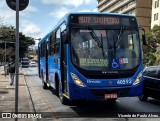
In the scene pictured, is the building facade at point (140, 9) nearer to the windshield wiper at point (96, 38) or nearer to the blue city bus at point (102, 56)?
the blue city bus at point (102, 56)

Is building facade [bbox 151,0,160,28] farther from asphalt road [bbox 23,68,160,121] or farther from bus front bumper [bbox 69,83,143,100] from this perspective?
bus front bumper [bbox 69,83,143,100]

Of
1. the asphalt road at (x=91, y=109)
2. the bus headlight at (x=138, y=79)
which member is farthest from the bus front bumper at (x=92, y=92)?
the asphalt road at (x=91, y=109)

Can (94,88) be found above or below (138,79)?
below

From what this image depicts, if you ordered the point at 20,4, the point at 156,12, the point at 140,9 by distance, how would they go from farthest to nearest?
the point at 140,9 < the point at 156,12 < the point at 20,4

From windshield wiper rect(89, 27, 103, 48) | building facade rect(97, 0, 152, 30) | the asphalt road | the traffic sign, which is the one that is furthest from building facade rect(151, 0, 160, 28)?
the traffic sign

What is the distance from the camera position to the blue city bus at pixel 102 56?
1098 cm

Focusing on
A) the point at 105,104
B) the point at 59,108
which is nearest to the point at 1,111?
the point at 59,108

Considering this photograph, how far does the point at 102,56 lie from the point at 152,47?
53.2m

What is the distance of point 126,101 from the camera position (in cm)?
1480

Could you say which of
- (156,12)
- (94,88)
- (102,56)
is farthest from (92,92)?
(156,12)

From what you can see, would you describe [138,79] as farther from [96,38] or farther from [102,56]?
[96,38]

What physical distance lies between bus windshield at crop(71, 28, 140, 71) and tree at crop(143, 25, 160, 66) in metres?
44.7

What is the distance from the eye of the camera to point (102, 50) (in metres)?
11.2

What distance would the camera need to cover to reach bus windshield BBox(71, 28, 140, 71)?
11.1 m
